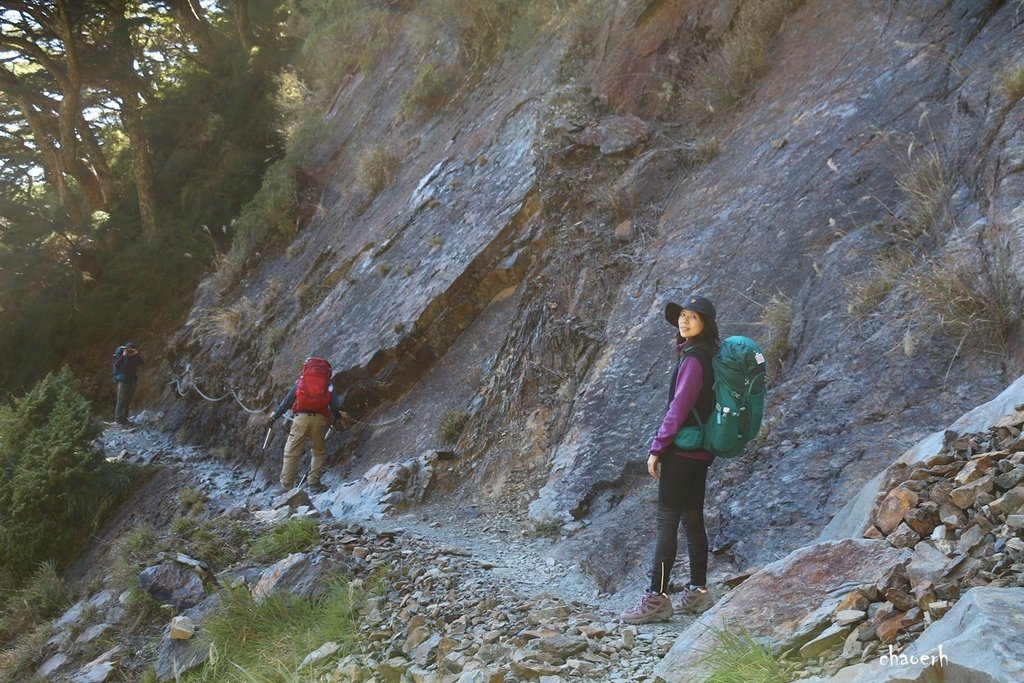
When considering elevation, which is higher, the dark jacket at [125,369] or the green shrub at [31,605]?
the dark jacket at [125,369]

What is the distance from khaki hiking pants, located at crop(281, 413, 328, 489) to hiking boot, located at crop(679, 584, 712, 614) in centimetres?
641

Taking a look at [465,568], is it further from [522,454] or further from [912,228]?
[912,228]

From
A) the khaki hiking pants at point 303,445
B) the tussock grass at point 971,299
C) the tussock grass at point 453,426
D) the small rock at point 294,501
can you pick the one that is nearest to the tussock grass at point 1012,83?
the tussock grass at point 971,299

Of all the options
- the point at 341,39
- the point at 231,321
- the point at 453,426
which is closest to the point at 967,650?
the point at 453,426

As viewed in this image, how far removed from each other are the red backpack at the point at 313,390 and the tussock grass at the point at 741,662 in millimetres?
7350

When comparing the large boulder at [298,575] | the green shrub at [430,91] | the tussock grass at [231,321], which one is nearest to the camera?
the large boulder at [298,575]

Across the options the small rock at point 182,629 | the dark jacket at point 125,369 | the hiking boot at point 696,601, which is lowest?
the hiking boot at point 696,601

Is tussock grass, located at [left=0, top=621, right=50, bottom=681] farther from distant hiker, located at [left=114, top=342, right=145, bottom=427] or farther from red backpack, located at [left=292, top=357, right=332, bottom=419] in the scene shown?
distant hiker, located at [left=114, top=342, right=145, bottom=427]

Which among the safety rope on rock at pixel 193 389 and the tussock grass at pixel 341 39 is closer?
the safety rope on rock at pixel 193 389

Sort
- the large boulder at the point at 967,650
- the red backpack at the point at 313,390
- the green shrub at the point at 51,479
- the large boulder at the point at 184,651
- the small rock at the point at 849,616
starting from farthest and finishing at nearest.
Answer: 1. the green shrub at the point at 51,479
2. the red backpack at the point at 313,390
3. the large boulder at the point at 184,651
4. the small rock at the point at 849,616
5. the large boulder at the point at 967,650

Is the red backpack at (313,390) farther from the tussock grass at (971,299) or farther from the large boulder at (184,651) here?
the tussock grass at (971,299)

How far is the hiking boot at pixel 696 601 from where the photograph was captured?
15.9 ft

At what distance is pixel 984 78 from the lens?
6.57m

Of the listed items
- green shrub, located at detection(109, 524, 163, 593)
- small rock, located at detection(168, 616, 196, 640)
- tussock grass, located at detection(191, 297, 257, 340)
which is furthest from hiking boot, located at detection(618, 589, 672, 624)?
tussock grass, located at detection(191, 297, 257, 340)
